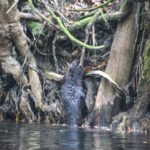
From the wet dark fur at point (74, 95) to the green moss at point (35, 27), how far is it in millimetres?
1332

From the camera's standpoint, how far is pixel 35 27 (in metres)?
9.66

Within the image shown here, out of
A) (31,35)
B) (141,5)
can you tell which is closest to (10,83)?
(31,35)

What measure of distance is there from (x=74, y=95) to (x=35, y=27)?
81.4 inches

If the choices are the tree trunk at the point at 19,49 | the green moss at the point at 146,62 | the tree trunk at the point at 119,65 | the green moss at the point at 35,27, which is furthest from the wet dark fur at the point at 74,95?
the green moss at the point at 146,62

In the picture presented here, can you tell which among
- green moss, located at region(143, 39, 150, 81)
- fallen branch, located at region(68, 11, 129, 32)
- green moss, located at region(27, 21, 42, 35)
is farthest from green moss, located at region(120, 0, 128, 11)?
green moss, located at region(27, 21, 42, 35)

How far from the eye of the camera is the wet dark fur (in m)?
8.67

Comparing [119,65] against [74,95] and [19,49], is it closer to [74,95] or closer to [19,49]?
[74,95]

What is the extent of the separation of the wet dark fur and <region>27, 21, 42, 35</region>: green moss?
1.33 meters

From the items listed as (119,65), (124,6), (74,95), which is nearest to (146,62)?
(119,65)

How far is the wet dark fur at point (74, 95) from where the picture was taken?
8672mm

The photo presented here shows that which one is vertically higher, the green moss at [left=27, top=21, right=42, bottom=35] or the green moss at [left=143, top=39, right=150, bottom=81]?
the green moss at [left=27, top=21, right=42, bottom=35]

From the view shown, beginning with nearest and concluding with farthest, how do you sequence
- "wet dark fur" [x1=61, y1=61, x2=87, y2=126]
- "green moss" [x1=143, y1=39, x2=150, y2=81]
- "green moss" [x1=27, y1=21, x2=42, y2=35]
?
"green moss" [x1=143, y1=39, x2=150, y2=81] → "wet dark fur" [x1=61, y1=61, x2=87, y2=126] → "green moss" [x1=27, y1=21, x2=42, y2=35]

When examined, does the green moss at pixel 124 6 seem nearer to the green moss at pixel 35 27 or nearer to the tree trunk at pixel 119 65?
the tree trunk at pixel 119 65

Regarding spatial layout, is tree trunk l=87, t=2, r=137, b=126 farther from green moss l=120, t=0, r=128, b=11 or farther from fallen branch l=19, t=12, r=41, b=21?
fallen branch l=19, t=12, r=41, b=21
